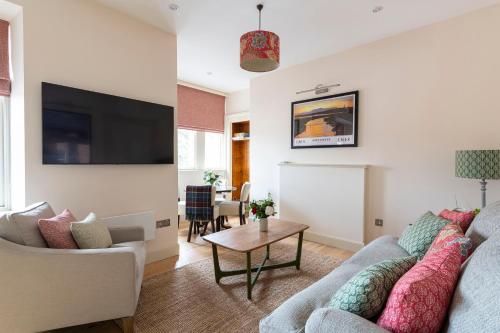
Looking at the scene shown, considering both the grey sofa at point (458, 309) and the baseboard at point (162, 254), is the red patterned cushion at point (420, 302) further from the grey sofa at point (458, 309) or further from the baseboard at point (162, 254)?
the baseboard at point (162, 254)

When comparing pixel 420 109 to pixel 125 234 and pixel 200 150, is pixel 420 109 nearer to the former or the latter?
pixel 125 234

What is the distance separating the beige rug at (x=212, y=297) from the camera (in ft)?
6.13

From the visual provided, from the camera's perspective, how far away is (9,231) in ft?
5.12

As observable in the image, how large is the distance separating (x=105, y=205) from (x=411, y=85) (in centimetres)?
386

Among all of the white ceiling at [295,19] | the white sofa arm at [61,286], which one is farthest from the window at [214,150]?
the white sofa arm at [61,286]

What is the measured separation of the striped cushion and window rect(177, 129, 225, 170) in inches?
61.2

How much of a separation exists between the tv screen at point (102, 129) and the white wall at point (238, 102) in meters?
2.64

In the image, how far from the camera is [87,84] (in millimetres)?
2535

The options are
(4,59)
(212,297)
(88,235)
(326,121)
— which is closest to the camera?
(88,235)

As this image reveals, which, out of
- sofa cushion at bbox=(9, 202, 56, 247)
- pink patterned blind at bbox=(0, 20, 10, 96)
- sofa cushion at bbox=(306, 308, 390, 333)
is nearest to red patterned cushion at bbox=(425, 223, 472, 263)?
A: sofa cushion at bbox=(306, 308, 390, 333)

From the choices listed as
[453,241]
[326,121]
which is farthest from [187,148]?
[453,241]

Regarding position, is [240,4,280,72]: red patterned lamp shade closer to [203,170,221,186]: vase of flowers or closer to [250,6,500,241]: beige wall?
[250,6,500,241]: beige wall

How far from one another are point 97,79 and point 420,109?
12.1ft

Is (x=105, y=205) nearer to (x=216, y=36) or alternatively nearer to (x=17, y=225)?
(x=17, y=225)
